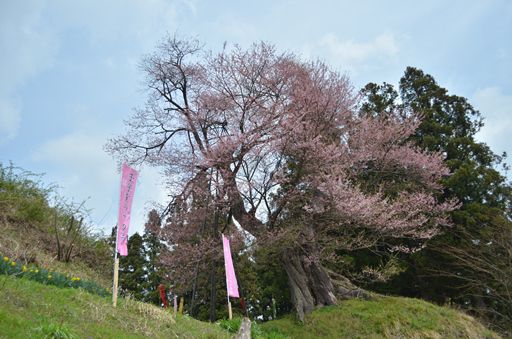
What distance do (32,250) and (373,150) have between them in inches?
375

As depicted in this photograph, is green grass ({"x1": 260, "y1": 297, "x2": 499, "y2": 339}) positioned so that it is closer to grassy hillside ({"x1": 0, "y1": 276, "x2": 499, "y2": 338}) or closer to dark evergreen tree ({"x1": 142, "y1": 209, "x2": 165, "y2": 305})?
grassy hillside ({"x1": 0, "y1": 276, "x2": 499, "y2": 338})

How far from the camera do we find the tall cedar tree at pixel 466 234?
14.3 meters

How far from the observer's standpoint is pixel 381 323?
1079 centimetres

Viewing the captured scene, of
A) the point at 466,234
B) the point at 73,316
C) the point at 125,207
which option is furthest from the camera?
the point at 466,234

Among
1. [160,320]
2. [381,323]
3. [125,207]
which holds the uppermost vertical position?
[125,207]

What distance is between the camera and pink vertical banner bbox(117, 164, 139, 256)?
6492 mm

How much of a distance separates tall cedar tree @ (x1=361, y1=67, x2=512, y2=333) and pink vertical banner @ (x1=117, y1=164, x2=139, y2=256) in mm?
11266

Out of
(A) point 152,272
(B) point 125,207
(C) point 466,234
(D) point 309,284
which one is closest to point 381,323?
(D) point 309,284

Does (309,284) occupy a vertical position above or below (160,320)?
above

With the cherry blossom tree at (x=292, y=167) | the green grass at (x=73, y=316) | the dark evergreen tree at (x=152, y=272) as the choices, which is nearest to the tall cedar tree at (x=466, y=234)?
the cherry blossom tree at (x=292, y=167)

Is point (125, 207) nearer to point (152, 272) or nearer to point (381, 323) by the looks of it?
point (381, 323)

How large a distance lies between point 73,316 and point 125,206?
2.10m

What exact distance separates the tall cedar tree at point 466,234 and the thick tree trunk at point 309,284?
13.1ft

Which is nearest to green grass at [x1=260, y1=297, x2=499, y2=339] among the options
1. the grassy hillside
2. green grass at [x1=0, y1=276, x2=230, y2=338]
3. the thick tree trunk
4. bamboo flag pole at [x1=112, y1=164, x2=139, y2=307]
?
the grassy hillside
